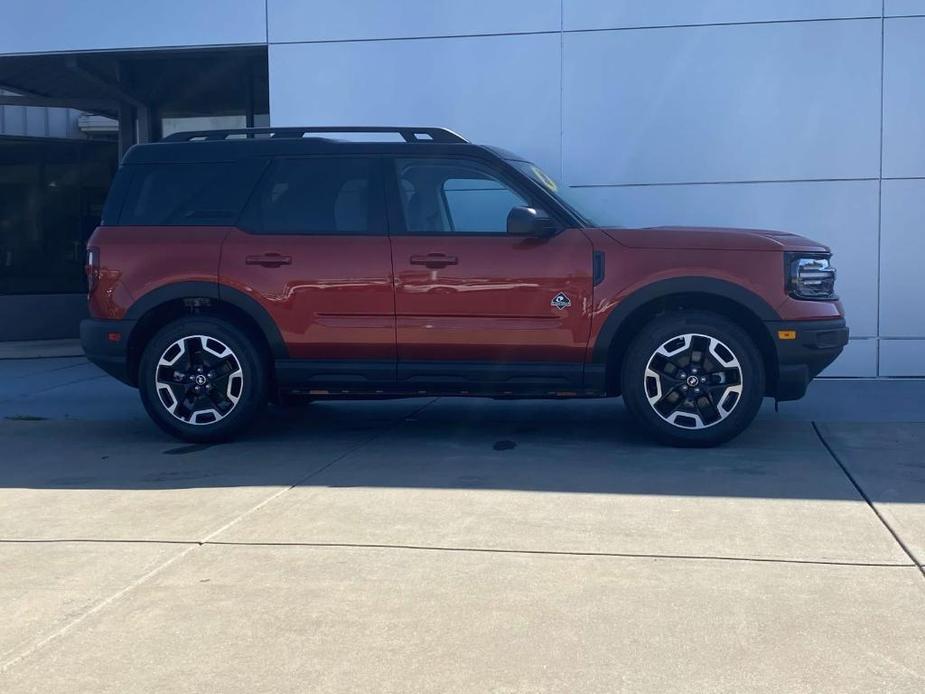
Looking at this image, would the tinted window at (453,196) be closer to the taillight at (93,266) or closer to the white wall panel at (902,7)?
the taillight at (93,266)

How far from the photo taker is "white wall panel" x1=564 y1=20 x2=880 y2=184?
1012cm

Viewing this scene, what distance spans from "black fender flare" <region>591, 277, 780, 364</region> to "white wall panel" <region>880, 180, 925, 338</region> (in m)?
3.87

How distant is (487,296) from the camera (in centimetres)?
703

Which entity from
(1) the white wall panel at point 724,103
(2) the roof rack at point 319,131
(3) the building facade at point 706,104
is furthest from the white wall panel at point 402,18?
(2) the roof rack at point 319,131

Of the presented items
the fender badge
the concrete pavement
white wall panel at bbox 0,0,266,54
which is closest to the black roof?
the fender badge

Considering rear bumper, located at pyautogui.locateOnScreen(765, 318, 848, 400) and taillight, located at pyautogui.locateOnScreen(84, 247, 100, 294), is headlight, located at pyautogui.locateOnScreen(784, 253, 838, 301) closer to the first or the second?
rear bumper, located at pyautogui.locateOnScreen(765, 318, 848, 400)

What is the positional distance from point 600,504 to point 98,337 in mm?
3654

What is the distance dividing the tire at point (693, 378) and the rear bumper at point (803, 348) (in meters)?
0.14

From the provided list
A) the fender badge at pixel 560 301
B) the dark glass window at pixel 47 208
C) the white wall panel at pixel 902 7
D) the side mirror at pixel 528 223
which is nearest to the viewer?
the side mirror at pixel 528 223

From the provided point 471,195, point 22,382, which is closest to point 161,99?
point 22,382

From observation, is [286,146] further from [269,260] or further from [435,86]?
[435,86]

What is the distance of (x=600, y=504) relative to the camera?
568 cm

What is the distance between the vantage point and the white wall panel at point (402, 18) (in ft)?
34.5

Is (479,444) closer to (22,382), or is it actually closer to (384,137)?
(384,137)
